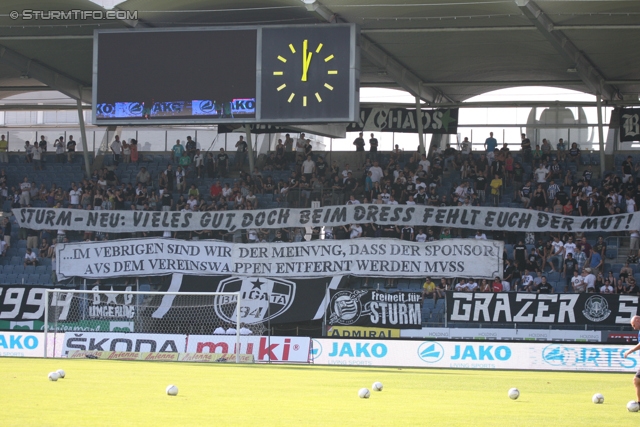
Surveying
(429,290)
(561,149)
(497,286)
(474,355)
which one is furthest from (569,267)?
(561,149)

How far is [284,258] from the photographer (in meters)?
30.3

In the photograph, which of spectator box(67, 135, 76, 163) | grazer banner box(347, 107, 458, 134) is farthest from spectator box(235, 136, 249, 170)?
spectator box(67, 135, 76, 163)

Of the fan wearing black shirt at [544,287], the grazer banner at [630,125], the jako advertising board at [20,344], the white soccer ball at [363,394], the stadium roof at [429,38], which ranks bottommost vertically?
the jako advertising board at [20,344]

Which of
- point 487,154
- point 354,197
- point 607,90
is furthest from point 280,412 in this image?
point 607,90

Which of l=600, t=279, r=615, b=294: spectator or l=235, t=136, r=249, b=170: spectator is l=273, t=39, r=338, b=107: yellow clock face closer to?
l=600, t=279, r=615, b=294: spectator

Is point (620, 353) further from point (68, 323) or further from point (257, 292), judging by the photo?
point (68, 323)

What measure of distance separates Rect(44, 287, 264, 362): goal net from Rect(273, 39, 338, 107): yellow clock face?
19.6 feet

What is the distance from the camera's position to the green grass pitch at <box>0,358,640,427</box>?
1113 centimetres

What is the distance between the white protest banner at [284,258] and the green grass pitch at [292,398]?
26.3 feet

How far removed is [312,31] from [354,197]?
949 cm

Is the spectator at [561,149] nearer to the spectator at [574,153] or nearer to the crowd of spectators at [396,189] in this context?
the crowd of spectators at [396,189]

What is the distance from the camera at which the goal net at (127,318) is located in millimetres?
25625

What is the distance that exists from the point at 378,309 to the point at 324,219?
4.62m

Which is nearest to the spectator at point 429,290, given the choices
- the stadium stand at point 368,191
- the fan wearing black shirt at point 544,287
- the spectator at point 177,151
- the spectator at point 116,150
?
the stadium stand at point 368,191
